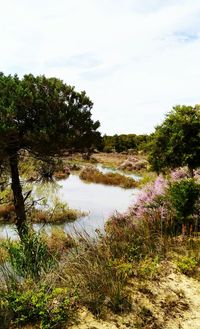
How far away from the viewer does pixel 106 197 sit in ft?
90.8

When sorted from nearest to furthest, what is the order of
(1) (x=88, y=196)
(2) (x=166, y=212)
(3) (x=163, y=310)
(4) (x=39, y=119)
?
(3) (x=163, y=310)
(2) (x=166, y=212)
(4) (x=39, y=119)
(1) (x=88, y=196)

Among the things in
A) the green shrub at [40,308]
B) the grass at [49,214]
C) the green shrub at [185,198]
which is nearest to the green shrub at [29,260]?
the green shrub at [40,308]

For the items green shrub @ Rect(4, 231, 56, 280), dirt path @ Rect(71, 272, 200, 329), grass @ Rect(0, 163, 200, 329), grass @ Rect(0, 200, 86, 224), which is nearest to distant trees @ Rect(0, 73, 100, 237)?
green shrub @ Rect(4, 231, 56, 280)

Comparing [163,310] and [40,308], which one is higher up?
[40,308]

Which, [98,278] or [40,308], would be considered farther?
[98,278]

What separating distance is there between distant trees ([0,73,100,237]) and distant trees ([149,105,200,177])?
2698 millimetres

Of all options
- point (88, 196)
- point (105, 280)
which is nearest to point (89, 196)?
point (88, 196)

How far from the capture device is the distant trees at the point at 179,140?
43.8 feet

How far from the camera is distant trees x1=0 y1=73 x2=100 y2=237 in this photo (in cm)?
1127

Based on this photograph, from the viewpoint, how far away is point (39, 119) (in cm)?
1166

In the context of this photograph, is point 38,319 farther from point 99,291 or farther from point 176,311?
point 176,311

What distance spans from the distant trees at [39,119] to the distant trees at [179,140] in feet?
8.85

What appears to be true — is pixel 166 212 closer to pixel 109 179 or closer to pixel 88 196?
pixel 88 196

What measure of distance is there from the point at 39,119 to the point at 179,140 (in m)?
4.69
